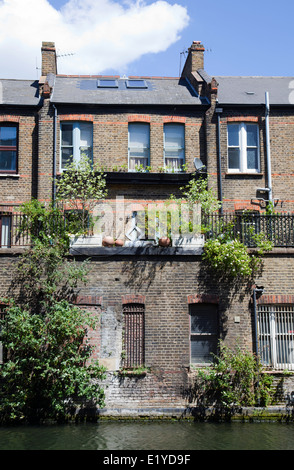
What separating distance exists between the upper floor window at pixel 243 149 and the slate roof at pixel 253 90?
1.07 metres

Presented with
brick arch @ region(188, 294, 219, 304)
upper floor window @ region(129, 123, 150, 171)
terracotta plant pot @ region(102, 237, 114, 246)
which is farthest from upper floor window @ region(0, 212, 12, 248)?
brick arch @ region(188, 294, 219, 304)

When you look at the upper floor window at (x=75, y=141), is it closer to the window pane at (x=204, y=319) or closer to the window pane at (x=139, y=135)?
the window pane at (x=139, y=135)

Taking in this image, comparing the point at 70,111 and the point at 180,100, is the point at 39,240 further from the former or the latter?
the point at 180,100

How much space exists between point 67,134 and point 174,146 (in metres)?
4.19

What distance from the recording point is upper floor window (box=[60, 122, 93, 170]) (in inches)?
806

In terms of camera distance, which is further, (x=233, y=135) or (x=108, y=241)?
(x=233, y=135)

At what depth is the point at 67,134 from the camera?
2069 centimetres

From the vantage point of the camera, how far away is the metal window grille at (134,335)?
1502 cm

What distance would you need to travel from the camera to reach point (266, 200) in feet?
66.5

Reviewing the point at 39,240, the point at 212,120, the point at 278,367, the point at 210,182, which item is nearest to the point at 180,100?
the point at 212,120

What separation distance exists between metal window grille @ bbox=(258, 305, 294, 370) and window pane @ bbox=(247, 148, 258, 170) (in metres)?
7.20

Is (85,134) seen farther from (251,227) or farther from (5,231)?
(251,227)

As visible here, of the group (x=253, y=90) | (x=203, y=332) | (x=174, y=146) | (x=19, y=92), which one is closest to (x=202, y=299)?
(x=203, y=332)

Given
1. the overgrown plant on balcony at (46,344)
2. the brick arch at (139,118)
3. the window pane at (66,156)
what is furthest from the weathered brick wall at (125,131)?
the overgrown plant on balcony at (46,344)
